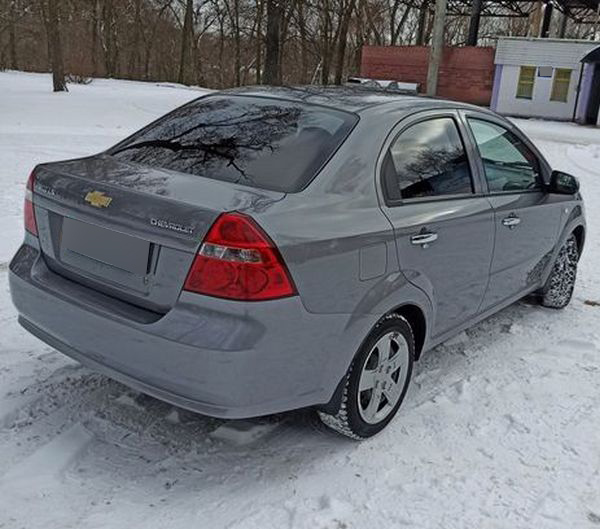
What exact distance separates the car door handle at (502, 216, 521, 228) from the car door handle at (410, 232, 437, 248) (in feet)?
2.87

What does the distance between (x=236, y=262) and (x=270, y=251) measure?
0.14 m

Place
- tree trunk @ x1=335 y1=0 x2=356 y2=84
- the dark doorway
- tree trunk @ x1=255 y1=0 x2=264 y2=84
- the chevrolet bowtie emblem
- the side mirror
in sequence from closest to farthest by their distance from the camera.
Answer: the chevrolet bowtie emblem < the side mirror < the dark doorway < tree trunk @ x1=255 y1=0 x2=264 y2=84 < tree trunk @ x1=335 y1=0 x2=356 y2=84

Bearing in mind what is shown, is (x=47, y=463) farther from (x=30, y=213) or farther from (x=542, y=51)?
(x=542, y=51)

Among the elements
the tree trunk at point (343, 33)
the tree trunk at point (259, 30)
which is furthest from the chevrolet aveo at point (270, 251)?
the tree trunk at point (343, 33)

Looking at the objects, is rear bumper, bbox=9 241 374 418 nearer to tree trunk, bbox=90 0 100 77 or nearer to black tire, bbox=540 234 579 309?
black tire, bbox=540 234 579 309

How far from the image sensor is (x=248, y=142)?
319 cm

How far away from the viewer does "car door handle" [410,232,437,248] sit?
10.5ft

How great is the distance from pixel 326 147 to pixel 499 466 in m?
1.67

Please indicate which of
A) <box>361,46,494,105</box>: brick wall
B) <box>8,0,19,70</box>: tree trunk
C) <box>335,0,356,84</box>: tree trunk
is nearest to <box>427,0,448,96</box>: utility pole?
<box>361,46,494,105</box>: brick wall

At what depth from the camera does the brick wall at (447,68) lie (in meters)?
30.2

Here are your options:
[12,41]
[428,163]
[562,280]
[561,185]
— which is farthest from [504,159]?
[12,41]

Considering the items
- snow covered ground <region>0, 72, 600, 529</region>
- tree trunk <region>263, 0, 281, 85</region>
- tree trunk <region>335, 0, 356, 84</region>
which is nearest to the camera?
snow covered ground <region>0, 72, 600, 529</region>

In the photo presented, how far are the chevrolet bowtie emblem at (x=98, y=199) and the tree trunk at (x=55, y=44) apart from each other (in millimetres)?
20525

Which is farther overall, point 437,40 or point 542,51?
point 542,51
